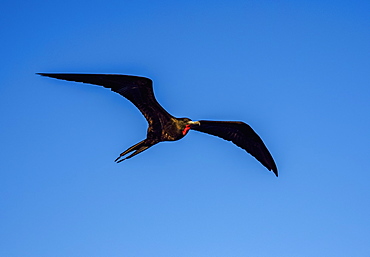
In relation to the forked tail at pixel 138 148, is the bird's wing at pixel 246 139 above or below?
above

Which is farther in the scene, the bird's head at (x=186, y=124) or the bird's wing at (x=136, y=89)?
the bird's head at (x=186, y=124)

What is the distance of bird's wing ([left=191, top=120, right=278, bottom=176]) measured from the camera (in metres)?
14.8

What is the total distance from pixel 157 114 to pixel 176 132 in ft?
2.27

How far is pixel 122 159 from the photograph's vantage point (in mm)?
13062

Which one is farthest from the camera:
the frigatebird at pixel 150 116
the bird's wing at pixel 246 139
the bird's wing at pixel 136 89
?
the bird's wing at pixel 246 139

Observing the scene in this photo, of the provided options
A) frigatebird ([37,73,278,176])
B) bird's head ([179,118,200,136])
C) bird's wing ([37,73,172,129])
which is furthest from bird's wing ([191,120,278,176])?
bird's wing ([37,73,172,129])

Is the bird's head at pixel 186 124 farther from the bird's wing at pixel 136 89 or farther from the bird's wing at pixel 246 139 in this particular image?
the bird's wing at pixel 246 139

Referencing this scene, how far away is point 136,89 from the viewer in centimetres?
1295

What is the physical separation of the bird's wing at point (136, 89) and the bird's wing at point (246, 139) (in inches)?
68.5

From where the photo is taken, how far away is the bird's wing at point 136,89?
39.7 ft

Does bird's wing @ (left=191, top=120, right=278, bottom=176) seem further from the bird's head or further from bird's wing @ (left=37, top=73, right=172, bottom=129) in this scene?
bird's wing @ (left=37, top=73, right=172, bottom=129)

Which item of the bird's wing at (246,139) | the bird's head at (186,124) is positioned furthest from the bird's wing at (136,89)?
the bird's wing at (246,139)

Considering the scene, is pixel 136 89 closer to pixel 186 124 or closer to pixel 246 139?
pixel 186 124

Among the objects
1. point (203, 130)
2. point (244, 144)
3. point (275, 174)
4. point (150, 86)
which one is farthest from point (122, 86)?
point (275, 174)
